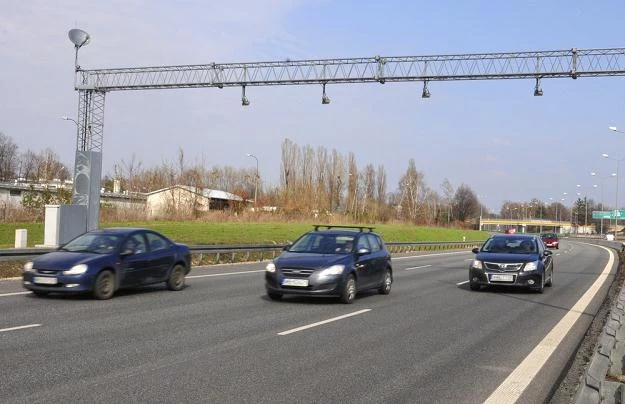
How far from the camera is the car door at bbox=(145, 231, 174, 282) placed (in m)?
14.1

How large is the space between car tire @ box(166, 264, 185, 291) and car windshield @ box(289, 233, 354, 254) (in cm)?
282

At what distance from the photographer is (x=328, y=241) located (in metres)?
14.0

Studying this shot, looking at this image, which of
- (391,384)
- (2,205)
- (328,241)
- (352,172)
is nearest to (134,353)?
(391,384)

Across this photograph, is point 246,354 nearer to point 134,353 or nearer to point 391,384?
point 134,353

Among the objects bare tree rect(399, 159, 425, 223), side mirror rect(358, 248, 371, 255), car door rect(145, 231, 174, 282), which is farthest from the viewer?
bare tree rect(399, 159, 425, 223)

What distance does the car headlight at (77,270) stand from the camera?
12.3 metres

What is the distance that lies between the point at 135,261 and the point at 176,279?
5.23 ft

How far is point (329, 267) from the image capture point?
12.8m

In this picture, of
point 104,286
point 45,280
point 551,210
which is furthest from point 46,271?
point 551,210

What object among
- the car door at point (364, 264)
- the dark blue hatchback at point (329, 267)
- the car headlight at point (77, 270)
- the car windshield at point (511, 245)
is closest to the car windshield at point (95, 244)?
the car headlight at point (77, 270)

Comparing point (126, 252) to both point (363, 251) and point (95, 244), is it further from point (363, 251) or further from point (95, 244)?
point (363, 251)

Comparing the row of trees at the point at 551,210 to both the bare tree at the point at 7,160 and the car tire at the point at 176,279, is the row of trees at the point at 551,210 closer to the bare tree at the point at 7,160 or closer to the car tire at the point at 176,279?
the bare tree at the point at 7,160

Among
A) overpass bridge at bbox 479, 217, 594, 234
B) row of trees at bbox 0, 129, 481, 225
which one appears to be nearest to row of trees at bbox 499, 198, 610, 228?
overpass bridge at bbox 479, 217, 594, 234

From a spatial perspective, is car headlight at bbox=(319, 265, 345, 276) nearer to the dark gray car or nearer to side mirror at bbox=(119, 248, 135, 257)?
side mirror at bbox=(119, 248, 135, 257)
